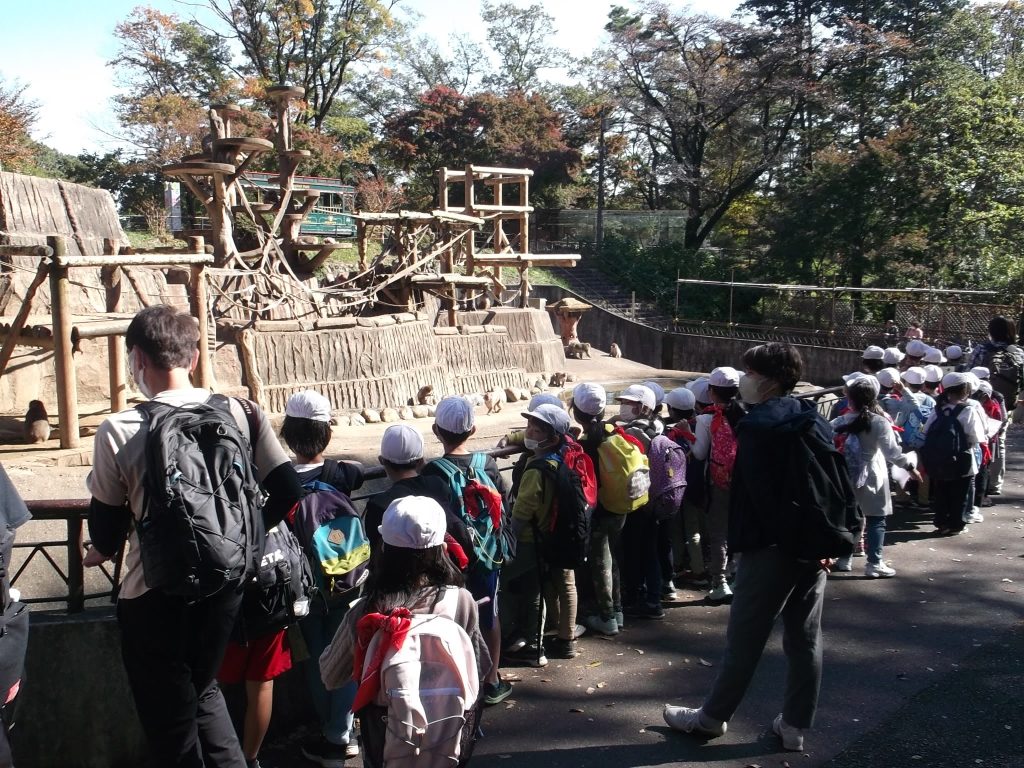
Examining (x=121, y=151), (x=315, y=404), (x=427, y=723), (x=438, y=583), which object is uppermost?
(x=121, y=151)

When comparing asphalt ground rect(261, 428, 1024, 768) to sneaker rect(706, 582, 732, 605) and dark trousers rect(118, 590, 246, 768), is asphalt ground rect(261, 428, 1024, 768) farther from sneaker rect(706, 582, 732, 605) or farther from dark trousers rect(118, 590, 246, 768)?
dark trousers rect(118, 590, 246, 768)

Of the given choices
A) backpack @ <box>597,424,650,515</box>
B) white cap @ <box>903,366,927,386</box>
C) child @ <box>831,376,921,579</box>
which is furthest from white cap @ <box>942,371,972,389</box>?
backpack @ <box>597,424,650,515</box>

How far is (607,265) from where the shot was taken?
34.7m

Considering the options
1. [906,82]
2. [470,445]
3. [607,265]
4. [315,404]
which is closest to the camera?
[315,404]

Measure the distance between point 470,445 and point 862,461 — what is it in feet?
14.2

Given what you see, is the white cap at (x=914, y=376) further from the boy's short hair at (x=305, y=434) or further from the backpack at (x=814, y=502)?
the boy's short hair at (x=305, y=434)

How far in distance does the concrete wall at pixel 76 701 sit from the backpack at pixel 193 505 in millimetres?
1067

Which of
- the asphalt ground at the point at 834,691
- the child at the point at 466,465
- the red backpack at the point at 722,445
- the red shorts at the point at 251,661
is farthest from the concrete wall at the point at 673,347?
the red shorts at the point at 251,661

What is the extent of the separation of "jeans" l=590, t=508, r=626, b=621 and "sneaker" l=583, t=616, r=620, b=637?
0.02 meters

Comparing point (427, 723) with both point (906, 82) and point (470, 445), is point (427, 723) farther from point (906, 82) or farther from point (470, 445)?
point (906, 82)

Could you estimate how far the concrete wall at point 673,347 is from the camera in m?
22.6

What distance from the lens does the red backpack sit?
5.30 metres

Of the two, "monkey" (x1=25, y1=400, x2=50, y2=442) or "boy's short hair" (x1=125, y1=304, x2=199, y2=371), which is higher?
"boy's short hair" (x1=125, y1=304, x2=199, y2=371)

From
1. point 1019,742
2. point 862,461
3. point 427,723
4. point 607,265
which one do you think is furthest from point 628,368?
point 427,723
